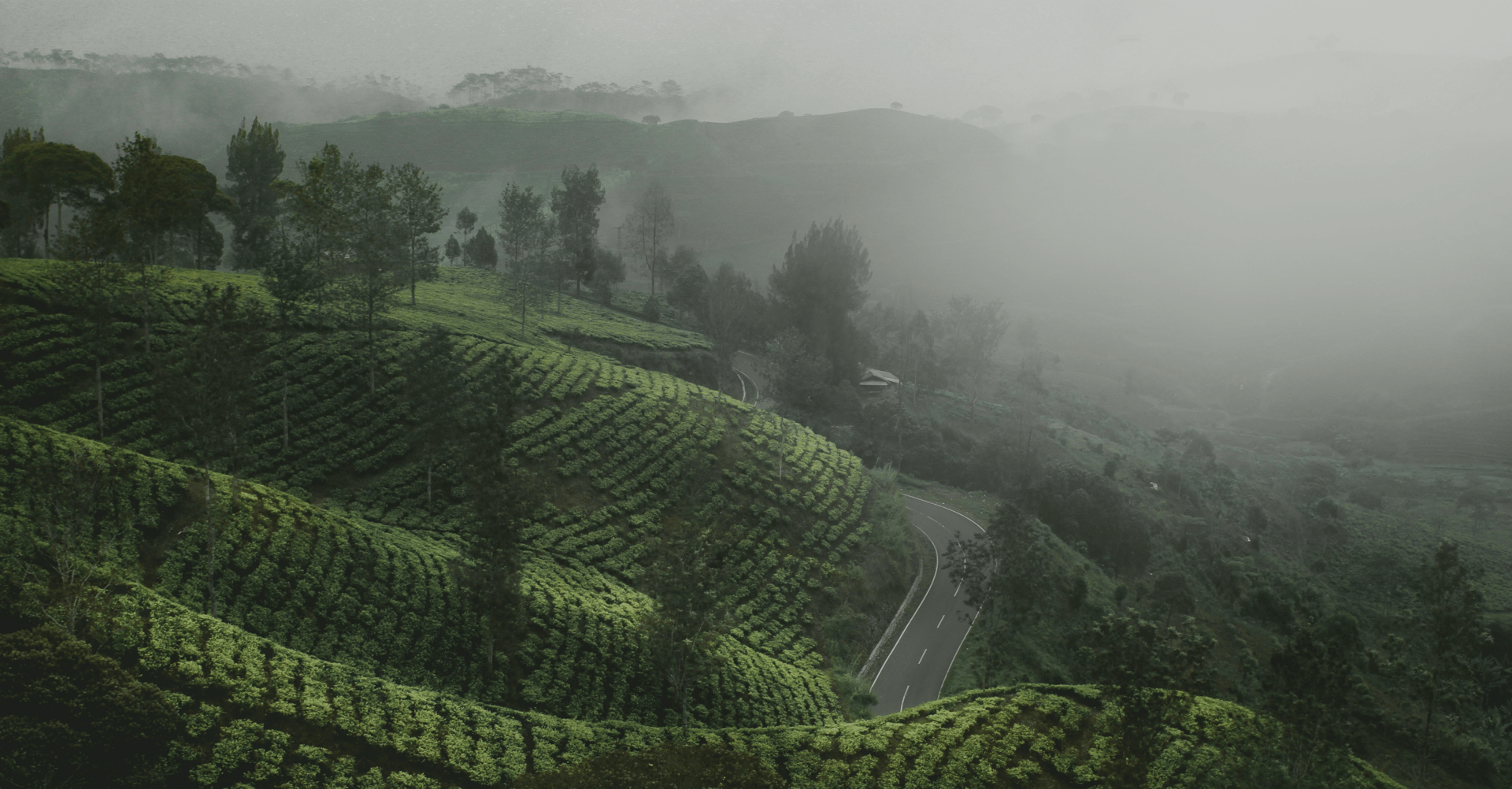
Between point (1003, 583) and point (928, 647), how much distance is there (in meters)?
6.03

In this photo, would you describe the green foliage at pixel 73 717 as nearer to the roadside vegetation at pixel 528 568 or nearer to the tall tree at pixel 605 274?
the roadside vegetation at pixel 528 568

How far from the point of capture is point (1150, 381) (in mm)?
151375

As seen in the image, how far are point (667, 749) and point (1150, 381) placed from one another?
15886 centimetres

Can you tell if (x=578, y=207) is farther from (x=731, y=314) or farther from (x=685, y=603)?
(x=685, y=603)

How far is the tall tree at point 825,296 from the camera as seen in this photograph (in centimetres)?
8438

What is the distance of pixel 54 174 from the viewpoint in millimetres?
47156

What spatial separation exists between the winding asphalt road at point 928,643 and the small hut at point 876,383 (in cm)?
3288

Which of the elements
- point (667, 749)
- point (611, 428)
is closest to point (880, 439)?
point (611, 428)

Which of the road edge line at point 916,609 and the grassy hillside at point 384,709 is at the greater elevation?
the grassy hillside at point 384,709

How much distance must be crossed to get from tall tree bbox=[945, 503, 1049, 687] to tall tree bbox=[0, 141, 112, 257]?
59.4 meters

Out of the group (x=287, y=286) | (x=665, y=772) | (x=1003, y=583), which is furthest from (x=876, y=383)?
(x=665, y=772)

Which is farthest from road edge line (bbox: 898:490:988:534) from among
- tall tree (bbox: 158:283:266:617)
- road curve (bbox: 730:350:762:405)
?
tall tree (bbox: 158:283:266:617)

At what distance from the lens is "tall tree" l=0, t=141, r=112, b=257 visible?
154 ft

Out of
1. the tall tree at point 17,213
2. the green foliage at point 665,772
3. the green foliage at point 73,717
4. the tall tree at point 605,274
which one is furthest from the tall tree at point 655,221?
the green foliage at point 73,717
